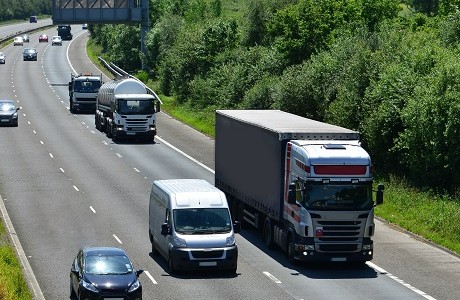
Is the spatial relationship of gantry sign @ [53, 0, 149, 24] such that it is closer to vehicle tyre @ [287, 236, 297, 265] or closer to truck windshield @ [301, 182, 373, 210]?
vehicle tyre @ [287, 236, 297, 265]

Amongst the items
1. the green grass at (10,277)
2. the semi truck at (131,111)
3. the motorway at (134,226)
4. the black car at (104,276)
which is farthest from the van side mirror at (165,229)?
the semi truck at (131,111)

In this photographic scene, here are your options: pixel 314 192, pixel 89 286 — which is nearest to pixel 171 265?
pixel 314 192

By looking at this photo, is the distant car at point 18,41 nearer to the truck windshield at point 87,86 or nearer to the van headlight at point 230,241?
the truck windshield at point 87,86

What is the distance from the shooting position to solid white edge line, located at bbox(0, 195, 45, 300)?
30.5 meters

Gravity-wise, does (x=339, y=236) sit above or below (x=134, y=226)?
above

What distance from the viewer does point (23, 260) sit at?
115 ft

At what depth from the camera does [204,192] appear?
34312 millimetres

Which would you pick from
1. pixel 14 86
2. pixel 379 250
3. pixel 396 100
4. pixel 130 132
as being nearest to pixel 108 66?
pixel 14 86

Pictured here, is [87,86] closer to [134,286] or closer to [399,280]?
[399,280]

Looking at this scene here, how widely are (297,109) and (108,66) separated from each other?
5807 centimetres

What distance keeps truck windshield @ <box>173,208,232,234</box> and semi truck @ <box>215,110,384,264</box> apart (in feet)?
7.31

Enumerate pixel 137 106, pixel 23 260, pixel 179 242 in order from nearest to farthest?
pixel 179 242 < pixel 23 260 < pixel 137 106

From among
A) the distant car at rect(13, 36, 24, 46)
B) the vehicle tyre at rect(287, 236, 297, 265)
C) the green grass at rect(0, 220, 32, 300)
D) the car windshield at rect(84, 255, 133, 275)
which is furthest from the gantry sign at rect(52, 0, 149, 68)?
→ the car windshield at rect(84, 255, 133, 275)

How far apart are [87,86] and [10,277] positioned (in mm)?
53577
